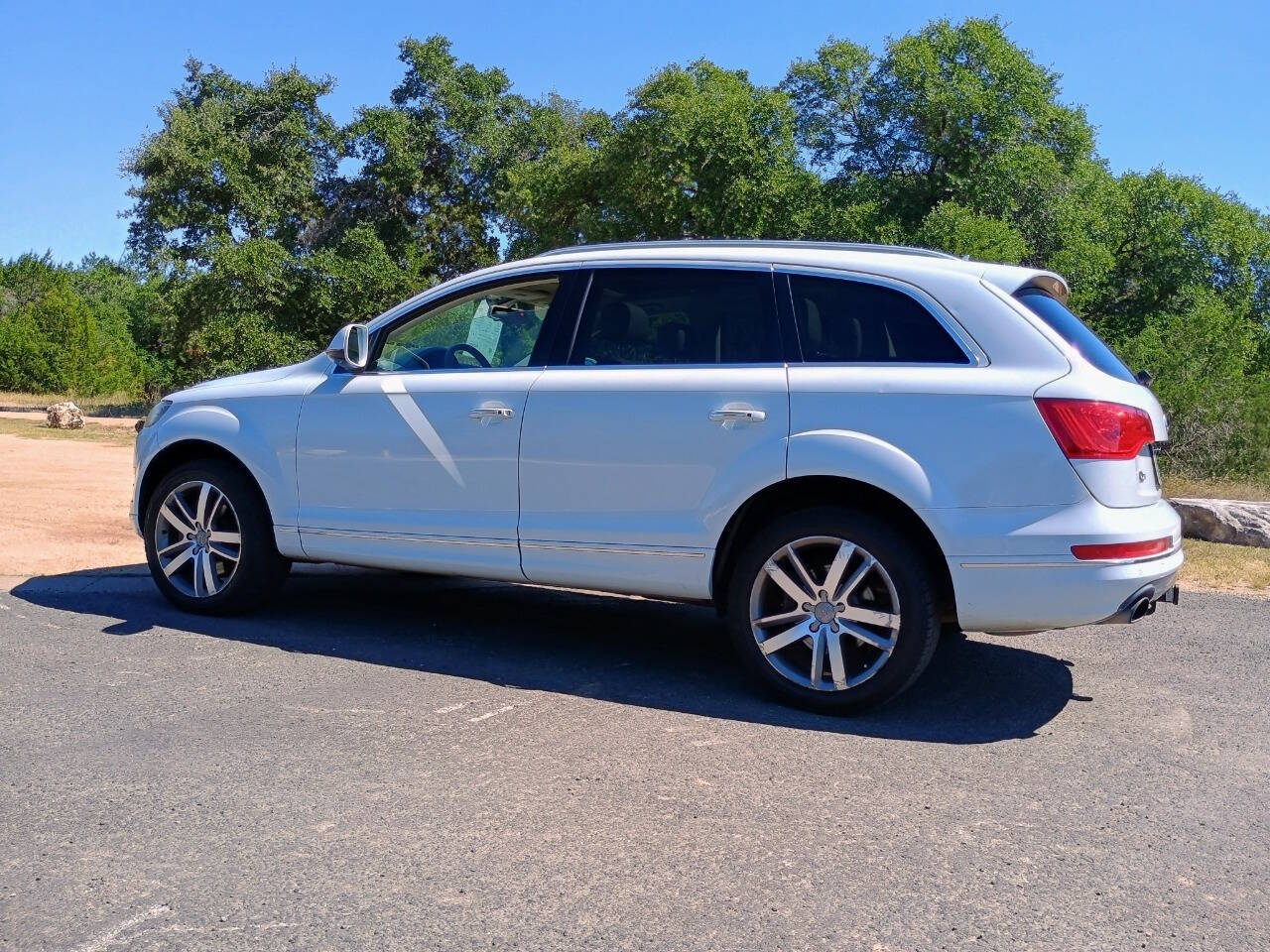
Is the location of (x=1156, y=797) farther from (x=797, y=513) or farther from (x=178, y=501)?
(x=178, y=501)

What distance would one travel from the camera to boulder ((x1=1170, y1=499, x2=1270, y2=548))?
990cm

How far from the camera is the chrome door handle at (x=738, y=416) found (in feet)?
16.3

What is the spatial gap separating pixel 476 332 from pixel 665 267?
3.44 feet

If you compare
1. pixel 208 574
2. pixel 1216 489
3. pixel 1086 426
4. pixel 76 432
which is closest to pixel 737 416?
pixel 1086 426

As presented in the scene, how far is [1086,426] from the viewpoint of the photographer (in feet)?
14.9

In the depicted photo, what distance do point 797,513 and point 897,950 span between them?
2.25m

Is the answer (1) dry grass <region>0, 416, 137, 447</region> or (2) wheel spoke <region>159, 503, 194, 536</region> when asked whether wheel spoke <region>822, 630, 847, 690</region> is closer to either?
(2) wheel spoke <region>159, 503, 194, 536</region>

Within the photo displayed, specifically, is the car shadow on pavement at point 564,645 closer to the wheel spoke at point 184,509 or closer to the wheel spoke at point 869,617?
the wheel spoke at point 869,617

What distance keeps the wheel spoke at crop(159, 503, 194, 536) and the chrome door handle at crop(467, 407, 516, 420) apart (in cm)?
187

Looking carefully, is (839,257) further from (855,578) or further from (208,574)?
(208,574)

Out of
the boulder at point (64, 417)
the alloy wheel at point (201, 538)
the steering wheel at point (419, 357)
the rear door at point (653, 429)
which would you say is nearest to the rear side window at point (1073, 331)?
the rear door at point (653, 429)

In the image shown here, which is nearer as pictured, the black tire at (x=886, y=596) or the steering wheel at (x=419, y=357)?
the black tire at (x=886, y=596)

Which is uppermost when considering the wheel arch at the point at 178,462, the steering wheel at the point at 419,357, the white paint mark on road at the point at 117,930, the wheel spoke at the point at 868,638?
the steering wheel at the point at 419,357

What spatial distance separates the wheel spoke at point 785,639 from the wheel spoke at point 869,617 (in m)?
0.16
